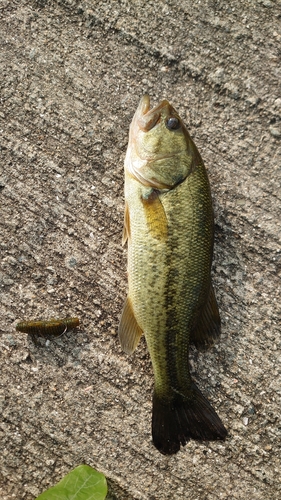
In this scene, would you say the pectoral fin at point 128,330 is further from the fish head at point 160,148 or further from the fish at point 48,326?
the fish head at point 160,148

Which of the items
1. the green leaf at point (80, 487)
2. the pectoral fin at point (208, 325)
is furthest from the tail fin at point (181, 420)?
the green leaf at point (80, 487)

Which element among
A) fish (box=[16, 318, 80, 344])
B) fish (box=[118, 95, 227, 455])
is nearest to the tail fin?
fish (box=[118, 95, 227, 455])

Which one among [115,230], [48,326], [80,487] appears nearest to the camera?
[80,487]

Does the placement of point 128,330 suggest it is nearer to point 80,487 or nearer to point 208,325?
point 208,325

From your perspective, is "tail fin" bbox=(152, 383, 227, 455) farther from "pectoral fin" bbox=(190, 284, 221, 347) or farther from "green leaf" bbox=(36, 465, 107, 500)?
"green leaf" bbox=(36, 465, 107, 500)

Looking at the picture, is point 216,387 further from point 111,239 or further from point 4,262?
point 4,262

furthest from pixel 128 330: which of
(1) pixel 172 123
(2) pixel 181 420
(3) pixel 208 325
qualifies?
(1) pixel 172 123
